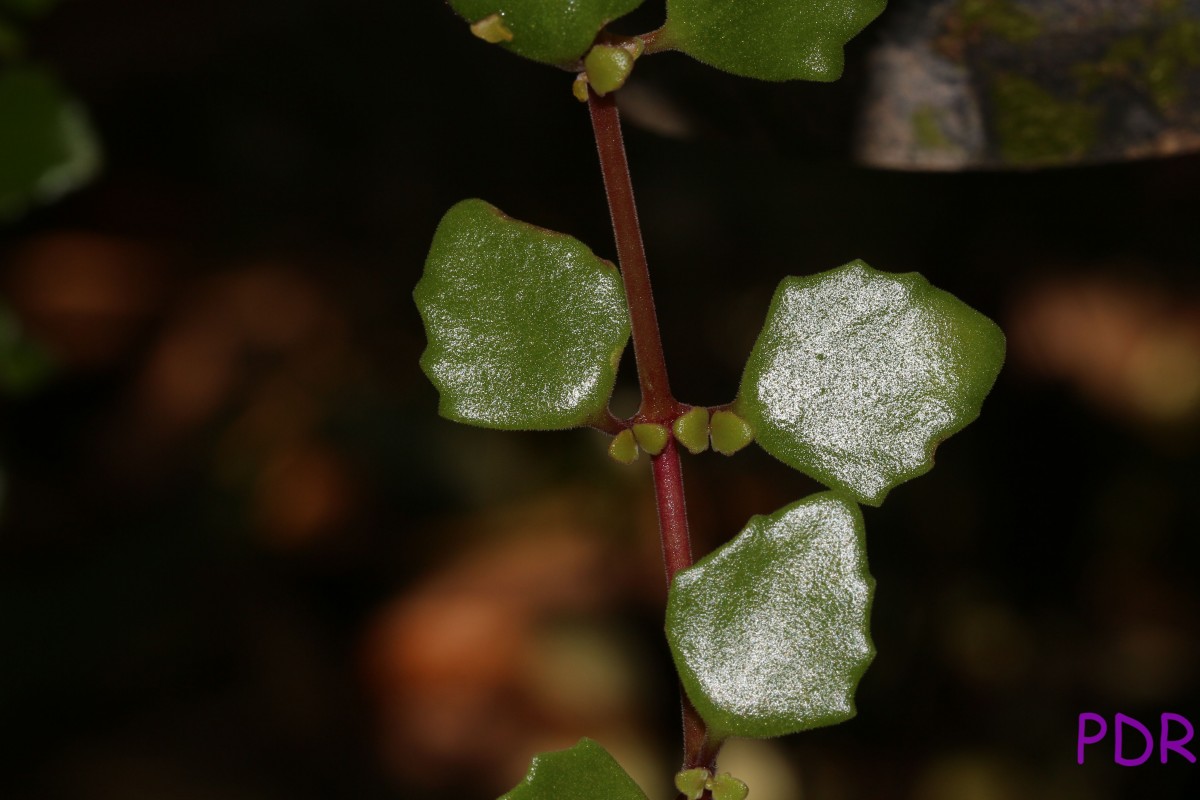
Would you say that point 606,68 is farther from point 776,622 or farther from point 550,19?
point 776,622

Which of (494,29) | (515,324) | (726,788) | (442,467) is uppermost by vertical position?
(494,29)

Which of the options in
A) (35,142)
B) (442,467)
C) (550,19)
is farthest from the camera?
(442,467)

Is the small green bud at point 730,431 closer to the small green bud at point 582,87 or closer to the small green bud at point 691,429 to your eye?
the small green bud at point 691,429

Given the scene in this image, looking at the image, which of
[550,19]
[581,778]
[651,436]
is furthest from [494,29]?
[581,778]

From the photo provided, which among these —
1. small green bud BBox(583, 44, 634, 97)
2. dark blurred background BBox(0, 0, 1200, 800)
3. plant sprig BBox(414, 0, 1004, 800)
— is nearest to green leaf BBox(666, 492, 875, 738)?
plant sprig BBox(414, 0, 1004, 800)

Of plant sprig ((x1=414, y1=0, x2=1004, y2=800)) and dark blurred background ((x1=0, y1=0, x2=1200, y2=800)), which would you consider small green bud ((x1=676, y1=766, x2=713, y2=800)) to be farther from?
dark blurred background ((x1=0, y1=0, x2=1200, y2=800))

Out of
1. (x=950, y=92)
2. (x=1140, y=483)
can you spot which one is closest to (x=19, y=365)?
(x=950, y=92)
